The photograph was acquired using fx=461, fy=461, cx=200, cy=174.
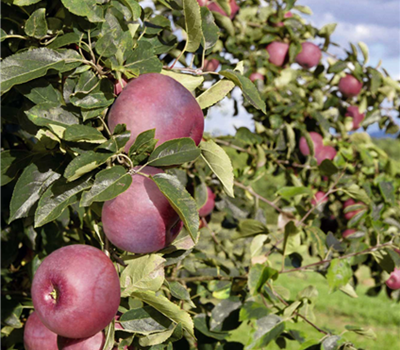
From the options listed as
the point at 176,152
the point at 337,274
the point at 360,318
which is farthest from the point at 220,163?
the point at 360,318

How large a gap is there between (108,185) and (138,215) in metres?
0.08

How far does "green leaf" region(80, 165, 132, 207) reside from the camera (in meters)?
0.68

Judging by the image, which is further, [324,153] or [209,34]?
[324,153]

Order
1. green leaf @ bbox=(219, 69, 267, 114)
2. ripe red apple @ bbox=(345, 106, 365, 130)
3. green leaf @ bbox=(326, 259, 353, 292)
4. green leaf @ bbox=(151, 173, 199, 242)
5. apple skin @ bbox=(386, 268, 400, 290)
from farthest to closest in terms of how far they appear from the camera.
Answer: ripe red apple @ bbox=(345, 106, 365, 130) < apple skin @ bbox=(386, 268, 400, 290) < green leaf @ bbox=(326, 259, 353, 292) < green leaf @ bbox=(219, 69, 267, 114) < green leaf @ bbox=(151, 173, 199, 242)

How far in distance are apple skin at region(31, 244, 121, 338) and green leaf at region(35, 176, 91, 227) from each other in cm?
8

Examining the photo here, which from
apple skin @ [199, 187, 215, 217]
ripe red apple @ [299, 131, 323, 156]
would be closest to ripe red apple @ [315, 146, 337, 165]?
ripe red apple @ [299, 131, 323, 156]

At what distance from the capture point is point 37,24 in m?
0.81

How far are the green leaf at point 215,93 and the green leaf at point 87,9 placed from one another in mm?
229

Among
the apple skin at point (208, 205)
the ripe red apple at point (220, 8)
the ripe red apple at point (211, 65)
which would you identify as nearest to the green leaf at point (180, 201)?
the apple skin at point (208, 205)

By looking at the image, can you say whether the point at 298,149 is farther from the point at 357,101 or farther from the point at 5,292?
the point at 5,292

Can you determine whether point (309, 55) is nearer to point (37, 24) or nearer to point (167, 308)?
point (37, 24)

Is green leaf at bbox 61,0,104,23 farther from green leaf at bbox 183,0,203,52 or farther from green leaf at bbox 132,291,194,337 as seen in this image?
green leaf at bbox 132,291,194,337

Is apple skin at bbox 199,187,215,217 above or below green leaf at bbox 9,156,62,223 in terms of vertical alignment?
below

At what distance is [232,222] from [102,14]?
133 cm
